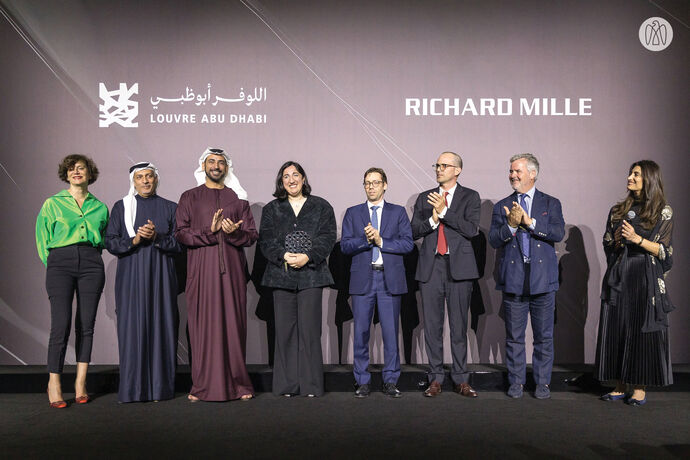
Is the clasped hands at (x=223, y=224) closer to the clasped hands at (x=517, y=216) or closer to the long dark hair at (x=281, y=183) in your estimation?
the long dark hair at (x=281, y=183)

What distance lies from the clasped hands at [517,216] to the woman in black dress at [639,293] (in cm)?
61

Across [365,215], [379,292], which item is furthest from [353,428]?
[365,215]

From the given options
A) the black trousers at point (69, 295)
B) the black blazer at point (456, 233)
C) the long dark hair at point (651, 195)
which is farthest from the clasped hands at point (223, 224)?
the long dark hair at point (651, 195)

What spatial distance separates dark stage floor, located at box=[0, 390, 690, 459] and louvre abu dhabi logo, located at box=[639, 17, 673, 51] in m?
2.97

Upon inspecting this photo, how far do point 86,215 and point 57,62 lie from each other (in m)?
1.87

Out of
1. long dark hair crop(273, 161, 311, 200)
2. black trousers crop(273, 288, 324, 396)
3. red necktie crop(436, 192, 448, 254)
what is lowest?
black trousers crop(273, 288, 324, 396)

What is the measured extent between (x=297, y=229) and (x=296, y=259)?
246 millimetres

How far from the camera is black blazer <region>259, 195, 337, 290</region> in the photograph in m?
4.12

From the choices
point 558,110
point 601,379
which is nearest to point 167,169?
point 558,110

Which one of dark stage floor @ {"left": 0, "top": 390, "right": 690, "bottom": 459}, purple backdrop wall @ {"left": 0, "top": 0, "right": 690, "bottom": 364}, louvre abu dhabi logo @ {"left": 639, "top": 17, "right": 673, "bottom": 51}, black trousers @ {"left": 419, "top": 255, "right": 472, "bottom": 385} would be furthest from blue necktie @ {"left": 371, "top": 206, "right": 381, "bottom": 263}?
louvre abu dhabi logo @ {"left": 639, "top": 17, "right": 673, "bottom": 51}

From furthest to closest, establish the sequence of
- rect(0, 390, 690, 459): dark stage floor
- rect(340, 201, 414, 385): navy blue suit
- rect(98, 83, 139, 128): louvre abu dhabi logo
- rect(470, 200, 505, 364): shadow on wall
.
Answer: rect(98, 83, 139, 128): louvre abu dhabi logo, rect(470, 200, 505, 364): shadow on wall, rect(340, 201, 414, 385): navy blue suit, rect(0, 390, 690, 459): dark stage floor

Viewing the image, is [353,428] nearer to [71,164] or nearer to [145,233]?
[145,233]

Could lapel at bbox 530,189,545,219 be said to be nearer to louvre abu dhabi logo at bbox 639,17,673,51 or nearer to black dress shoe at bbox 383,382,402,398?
black dress shoe at bbox 383,382,402,398

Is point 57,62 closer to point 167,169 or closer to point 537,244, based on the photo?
point 167,169
